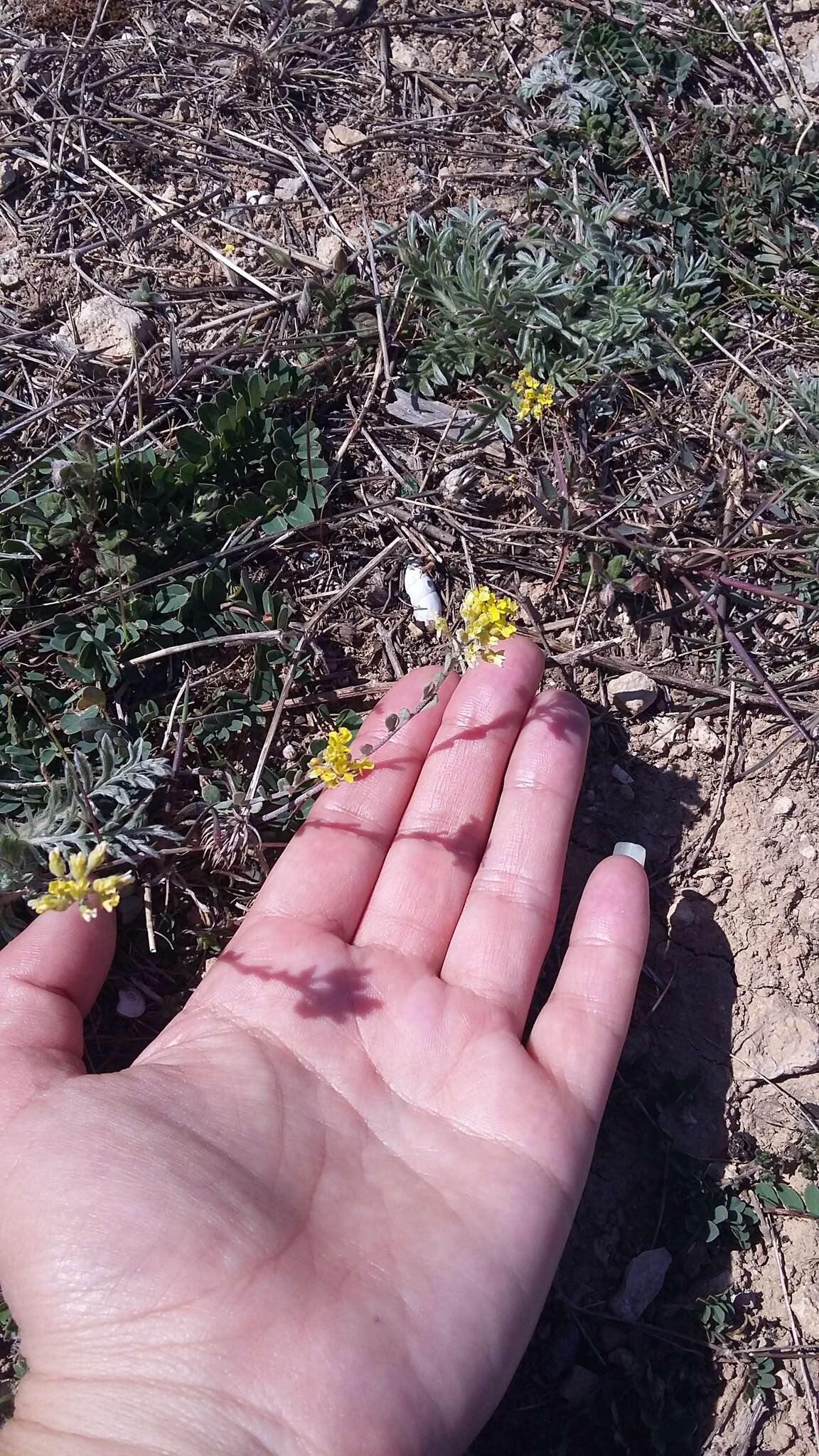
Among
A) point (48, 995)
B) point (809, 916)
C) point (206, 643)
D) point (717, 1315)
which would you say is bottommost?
point (717, 1315)

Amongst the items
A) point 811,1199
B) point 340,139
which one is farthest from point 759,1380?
point 340,139

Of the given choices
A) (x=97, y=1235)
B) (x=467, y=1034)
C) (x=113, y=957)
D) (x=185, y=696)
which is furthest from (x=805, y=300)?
(x=97, y=1235)

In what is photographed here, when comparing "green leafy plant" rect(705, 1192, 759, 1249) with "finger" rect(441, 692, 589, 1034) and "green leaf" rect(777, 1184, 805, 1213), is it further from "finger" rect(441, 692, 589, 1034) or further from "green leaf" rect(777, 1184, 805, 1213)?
"finger" rect(441, 692, 589, 1034)

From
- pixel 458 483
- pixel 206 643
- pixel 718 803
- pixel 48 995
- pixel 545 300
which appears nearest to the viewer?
pixel 48 995

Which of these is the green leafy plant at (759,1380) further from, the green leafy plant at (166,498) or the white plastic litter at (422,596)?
the green leafy plant at (166,498)

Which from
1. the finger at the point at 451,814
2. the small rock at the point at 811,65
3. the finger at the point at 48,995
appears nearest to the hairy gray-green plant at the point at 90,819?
the finger at the point at 48,995

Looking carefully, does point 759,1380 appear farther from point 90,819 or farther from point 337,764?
point 90,819

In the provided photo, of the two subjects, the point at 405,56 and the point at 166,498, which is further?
the point at 405,56
